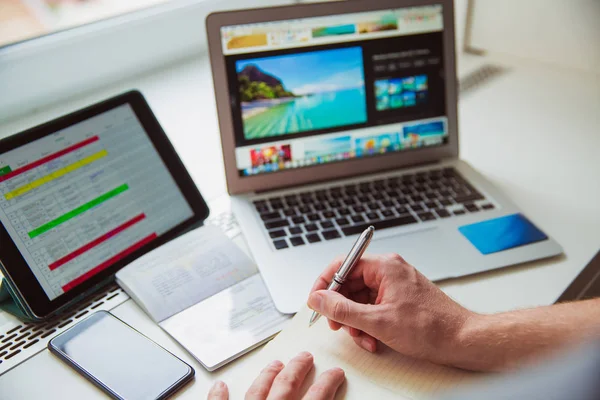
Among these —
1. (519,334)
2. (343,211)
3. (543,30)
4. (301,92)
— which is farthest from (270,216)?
(543,30)

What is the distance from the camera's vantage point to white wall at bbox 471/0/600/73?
59.9 inches

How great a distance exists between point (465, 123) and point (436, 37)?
1.04 ft

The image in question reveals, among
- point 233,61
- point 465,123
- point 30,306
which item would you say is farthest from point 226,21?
point 465,123

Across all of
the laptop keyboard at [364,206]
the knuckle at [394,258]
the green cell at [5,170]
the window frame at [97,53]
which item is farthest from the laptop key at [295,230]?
the window frame at [97,53]

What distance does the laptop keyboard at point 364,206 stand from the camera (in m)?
0.97

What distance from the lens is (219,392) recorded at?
681 mm

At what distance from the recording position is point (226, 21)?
3.27 ft

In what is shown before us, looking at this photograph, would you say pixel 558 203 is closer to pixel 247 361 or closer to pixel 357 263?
pixel 357 263

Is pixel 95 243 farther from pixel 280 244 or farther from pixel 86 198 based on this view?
pixel 280 244

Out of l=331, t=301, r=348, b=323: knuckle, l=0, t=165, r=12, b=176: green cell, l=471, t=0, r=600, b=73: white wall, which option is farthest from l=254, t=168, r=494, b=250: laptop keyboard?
l=471, t=0, r=600, b=73: white wall

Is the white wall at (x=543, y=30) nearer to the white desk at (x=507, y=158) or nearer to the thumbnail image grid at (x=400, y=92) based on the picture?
the white desk at (x=507, y=158)

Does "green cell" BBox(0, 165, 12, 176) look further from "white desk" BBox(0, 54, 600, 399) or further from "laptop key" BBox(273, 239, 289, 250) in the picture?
"laptop key" BBox(273, 239, 289, 250)

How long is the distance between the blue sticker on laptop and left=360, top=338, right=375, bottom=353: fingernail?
28 centimetres

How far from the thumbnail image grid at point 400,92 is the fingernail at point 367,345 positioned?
0.51m
